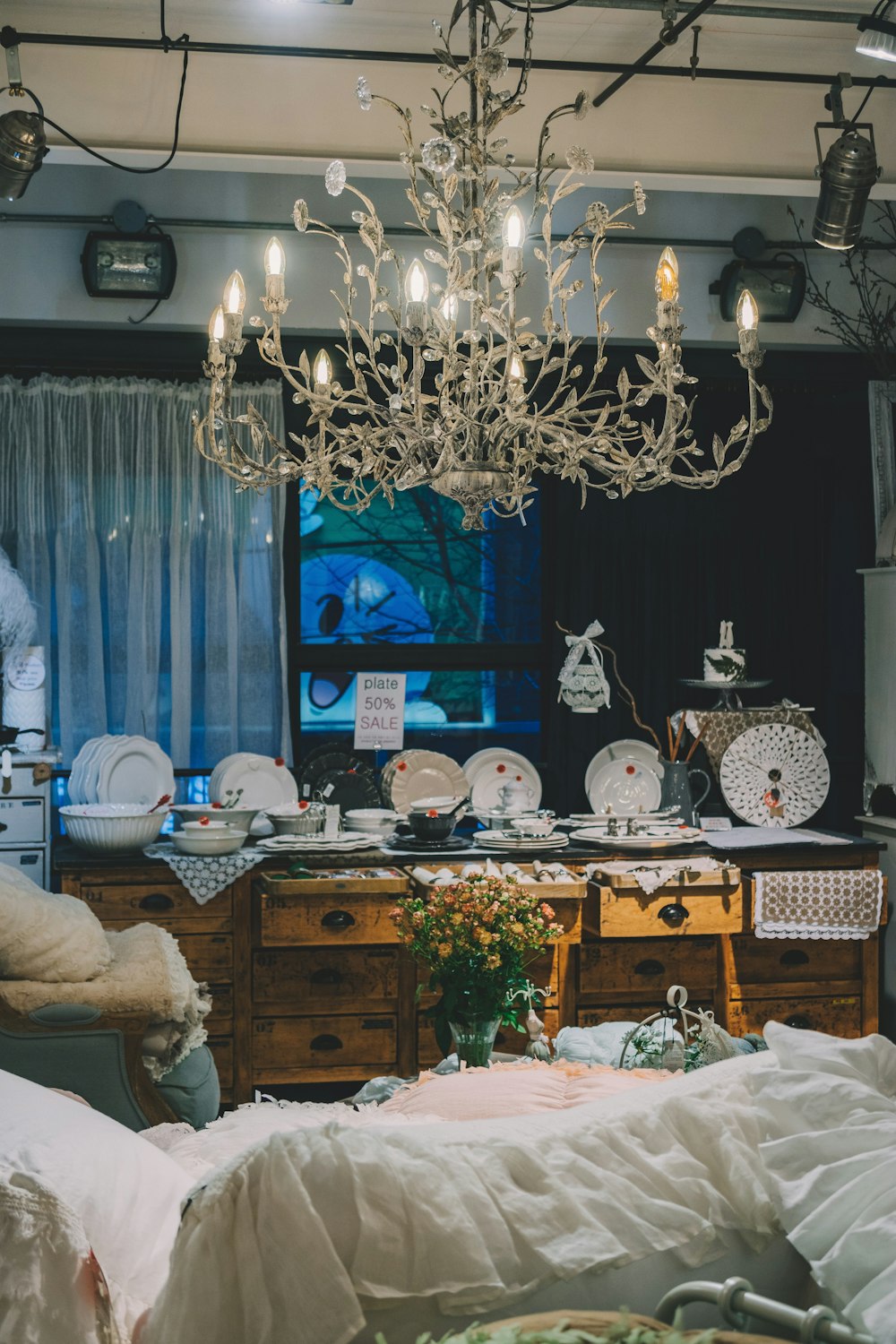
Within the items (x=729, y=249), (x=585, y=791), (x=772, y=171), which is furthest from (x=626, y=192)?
(x=585, y=791)

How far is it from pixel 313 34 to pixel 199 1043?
2619mm

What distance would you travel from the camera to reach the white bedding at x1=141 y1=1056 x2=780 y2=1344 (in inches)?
55.0

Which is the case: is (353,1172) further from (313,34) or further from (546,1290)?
(313,34)

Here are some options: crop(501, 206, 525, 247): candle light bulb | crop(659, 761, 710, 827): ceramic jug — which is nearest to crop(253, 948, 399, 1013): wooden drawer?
crop(659, 761, 710, 827): ceramic jug

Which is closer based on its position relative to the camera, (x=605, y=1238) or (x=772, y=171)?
(x=605, y=1238)

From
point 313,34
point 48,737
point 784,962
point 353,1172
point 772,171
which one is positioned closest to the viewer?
point 353,1172

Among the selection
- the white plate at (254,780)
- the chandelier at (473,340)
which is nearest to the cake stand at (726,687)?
the white plate at (254,780)

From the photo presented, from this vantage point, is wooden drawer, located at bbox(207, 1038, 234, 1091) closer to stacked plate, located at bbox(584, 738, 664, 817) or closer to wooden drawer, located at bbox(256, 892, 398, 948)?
wooden drawer, located at bbox(256, 892, 398, 948)

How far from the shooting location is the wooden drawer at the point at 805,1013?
443 cm

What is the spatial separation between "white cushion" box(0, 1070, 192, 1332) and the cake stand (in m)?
3.31

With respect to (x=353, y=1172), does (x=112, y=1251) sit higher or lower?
lower

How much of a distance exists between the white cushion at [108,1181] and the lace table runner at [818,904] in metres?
2.81

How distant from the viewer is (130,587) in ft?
16.1

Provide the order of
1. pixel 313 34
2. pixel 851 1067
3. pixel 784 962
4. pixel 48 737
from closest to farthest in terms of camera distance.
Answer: pixel 851 1067
pixel 313 34
pixel 784 962
pixel 48 737
